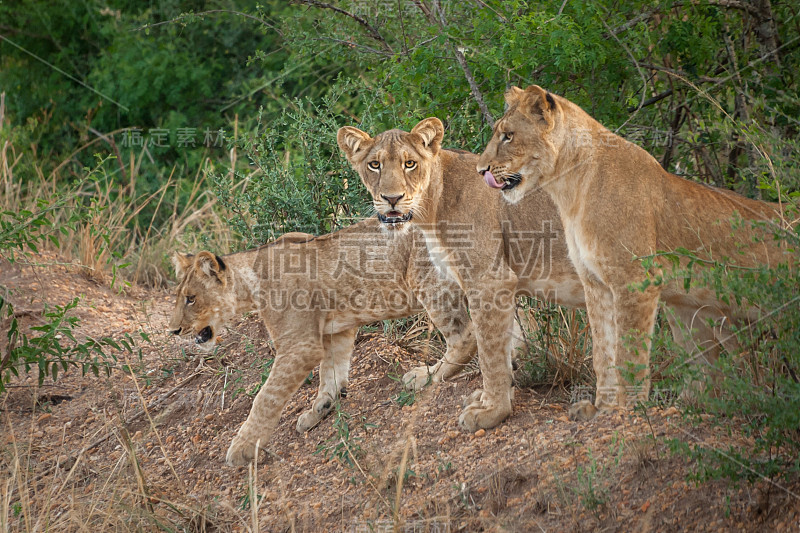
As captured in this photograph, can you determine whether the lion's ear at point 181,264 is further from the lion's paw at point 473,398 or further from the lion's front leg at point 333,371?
the lion's paw at point 473,398

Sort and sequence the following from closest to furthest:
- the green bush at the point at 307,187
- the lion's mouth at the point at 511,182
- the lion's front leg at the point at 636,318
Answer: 1. the lion's front leg at the point at 636,318
2. the lion's mouth at the point at 511,182
3. the green bush at the point at 307,187

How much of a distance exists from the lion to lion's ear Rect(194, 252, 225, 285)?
3.84 ft

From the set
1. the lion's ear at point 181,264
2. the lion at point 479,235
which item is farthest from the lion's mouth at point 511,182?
the lion's ear at point 181,264

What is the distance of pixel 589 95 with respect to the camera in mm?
5883

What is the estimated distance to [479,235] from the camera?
501 cm

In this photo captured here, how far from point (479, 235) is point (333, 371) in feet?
4.60

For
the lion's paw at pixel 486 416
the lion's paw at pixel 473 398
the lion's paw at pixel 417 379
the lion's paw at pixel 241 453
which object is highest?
the lion's paw at pixel 486 416

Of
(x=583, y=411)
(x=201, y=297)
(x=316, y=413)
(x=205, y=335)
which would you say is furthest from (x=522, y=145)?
(x=205, y=335)

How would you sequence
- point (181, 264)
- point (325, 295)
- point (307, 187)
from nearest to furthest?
1. point (325, 295)
2. point (181, 264)
3. point (307, 187)

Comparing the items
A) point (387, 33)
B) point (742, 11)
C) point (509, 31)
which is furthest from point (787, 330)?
point (387, 33)

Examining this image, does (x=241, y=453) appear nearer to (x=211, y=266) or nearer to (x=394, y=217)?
(x=211, y=266)

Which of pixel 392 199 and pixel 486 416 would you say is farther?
pixel 392 199

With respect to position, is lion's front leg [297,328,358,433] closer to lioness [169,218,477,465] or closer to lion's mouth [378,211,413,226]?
lioness [169,218,477,465]

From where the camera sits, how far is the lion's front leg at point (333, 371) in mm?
5660
